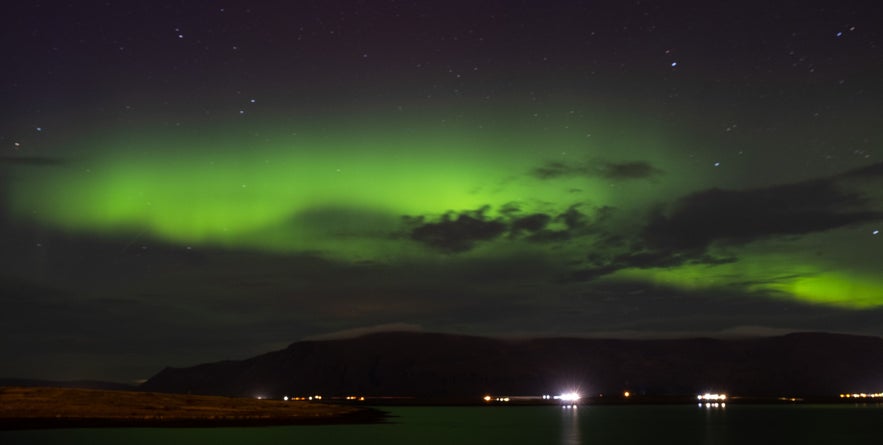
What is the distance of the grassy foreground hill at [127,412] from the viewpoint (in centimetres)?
13250

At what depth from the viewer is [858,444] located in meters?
112

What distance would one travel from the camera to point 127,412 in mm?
143500

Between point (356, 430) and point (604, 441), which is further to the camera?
point (356, 430)

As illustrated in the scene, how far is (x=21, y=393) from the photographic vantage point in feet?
483

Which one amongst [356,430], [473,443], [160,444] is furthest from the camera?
[356,430]

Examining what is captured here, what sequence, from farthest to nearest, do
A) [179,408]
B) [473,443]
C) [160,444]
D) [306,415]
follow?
[306,415]
[179,408]
[473,443]
[160,444]

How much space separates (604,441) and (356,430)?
127ft

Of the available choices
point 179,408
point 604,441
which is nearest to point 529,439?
point 604,441

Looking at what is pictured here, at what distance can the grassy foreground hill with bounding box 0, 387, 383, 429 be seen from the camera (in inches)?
5217

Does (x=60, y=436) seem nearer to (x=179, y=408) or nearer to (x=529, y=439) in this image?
(x=179, y=408)

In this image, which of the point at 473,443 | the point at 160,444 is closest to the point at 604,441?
the point at 473,443

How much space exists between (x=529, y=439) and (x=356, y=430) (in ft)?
100

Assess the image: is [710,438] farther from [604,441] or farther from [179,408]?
[179,408]

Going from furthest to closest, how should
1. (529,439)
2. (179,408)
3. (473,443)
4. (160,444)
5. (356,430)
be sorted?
1. (179,408)
2. (356,430)
3. (529,439)
4. (473,443)
5. (160,444)
